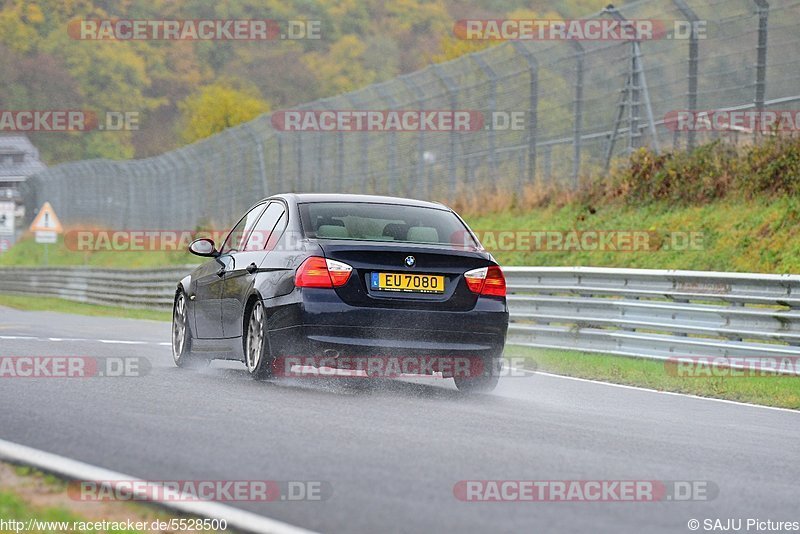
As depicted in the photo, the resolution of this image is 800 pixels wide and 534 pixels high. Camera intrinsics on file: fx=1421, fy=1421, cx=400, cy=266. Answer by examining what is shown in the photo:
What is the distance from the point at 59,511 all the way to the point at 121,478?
542mm

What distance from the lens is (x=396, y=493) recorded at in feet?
19.1

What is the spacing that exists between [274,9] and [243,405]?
138 metres

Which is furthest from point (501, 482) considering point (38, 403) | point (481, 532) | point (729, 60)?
point (729, 60)

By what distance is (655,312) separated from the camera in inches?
576

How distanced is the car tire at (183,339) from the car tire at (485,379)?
106 inches

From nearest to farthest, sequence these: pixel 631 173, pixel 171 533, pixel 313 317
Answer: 1. pixel 171 533
2. pixel 313 317
3. pixel 631 173

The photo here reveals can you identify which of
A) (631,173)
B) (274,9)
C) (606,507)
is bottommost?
(606,507)

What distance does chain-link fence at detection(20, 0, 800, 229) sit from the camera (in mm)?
19188

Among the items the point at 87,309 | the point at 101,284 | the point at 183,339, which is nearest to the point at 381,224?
the point at 183,339

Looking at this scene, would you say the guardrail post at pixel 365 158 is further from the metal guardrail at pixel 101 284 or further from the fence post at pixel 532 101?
the fence post at pixel 532 101

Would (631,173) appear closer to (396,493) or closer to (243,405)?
(243,405)

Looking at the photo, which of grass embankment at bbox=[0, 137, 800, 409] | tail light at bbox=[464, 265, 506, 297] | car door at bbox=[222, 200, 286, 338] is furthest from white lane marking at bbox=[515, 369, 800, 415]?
car door at bbox=[222, 200, 286, 338]

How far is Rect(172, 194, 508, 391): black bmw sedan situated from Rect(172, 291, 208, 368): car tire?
1.33 m

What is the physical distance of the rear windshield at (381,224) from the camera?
10531 mm
